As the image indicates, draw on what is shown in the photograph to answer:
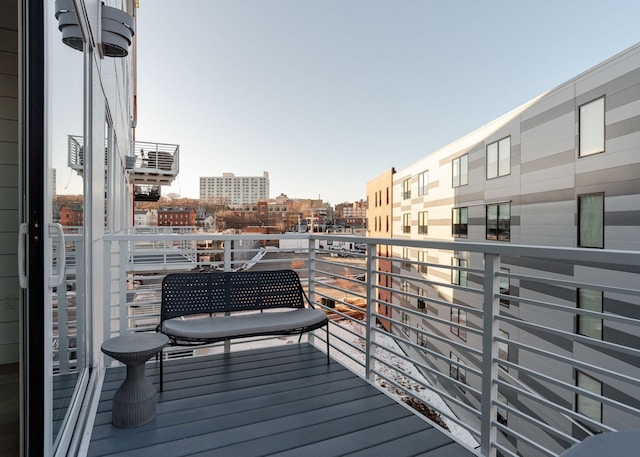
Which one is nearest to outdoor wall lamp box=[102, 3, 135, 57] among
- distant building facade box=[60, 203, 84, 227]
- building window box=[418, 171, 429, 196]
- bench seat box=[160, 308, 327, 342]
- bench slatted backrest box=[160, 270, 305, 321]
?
distant building facade box=[60, 203, 84, 227]

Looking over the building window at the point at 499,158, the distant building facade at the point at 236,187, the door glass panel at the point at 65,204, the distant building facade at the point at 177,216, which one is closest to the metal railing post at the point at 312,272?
the door glass panel at the point at 65,204

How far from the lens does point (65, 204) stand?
1567 mm

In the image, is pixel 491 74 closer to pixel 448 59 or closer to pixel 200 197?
pixel 448 59

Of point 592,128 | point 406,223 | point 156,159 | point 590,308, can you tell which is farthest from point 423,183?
point 156,159

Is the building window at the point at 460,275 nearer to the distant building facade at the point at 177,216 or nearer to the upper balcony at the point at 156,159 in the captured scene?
the upper balcony at the point at 156,159

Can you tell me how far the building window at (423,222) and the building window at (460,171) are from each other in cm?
262

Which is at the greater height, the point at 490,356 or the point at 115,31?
the point at 115,31

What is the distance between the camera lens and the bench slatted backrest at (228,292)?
2816 mm

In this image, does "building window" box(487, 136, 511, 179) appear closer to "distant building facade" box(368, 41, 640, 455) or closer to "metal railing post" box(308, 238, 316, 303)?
"distant building facade" box(368, 41, 640, 455)

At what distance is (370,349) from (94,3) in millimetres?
3071

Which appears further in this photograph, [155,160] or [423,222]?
[423,222]

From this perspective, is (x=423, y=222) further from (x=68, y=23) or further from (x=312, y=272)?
(x=68, y=23)

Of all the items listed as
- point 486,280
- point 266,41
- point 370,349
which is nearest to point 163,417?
point 370,349

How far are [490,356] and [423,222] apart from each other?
14.6 meters
